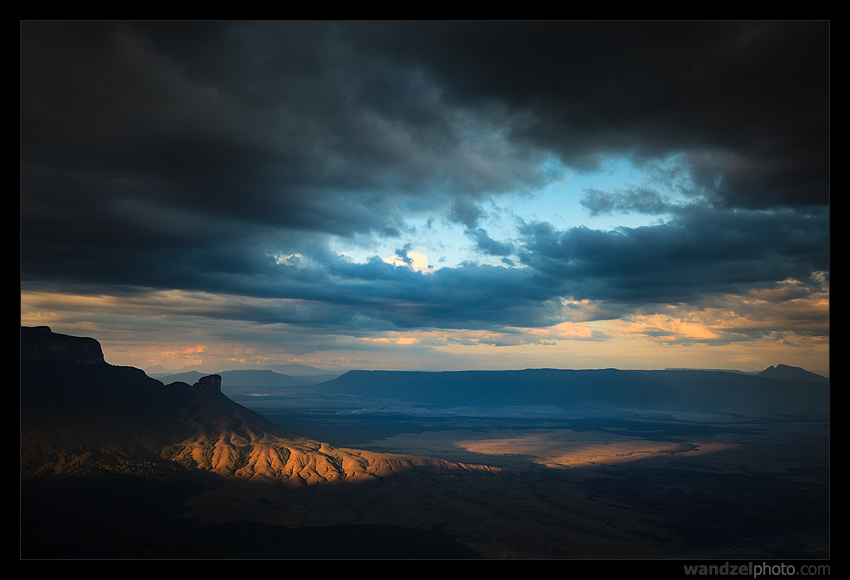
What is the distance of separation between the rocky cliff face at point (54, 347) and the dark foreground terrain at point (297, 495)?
1.30ft

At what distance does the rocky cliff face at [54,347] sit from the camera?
144 meters

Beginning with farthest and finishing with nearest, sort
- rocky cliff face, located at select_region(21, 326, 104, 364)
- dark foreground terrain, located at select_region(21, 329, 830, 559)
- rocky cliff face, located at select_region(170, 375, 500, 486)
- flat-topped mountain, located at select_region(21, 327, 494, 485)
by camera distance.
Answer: rocky cliff face, located at select_region(21, 326, 104, 364) → rocky cliff face, located at select_region(170, 375, 500, 486) → flat-topped mountain, located at select_region(21, 327, 494, 485) → dark foreground terrain, located at select_region(21, 329, 830, 559)

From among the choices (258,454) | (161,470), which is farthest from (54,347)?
(258,454)

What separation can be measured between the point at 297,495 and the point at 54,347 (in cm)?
9504

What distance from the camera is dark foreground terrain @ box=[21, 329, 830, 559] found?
280 ft

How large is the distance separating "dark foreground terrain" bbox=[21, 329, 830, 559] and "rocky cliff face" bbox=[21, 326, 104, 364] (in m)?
0.40

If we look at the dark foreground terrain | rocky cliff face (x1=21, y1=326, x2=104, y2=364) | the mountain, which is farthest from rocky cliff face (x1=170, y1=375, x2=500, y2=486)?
rocky cliff face (x1=21, y1=326, x2=104, y2=364)

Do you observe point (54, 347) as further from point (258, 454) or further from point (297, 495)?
point (297, 495)

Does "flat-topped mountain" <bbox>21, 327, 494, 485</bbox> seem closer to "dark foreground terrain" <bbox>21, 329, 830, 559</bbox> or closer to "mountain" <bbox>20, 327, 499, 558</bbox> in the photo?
"mountain" <bbox>20, 327, 499, 558</bbox>

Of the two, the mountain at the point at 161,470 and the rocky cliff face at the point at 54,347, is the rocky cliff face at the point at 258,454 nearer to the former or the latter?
the mountain at the point at 161,470

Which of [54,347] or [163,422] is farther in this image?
[163,422]

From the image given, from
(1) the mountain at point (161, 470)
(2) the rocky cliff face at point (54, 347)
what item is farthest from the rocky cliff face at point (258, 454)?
(2) the rocky cliff face at point (54, 347)

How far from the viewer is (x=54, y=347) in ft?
484
